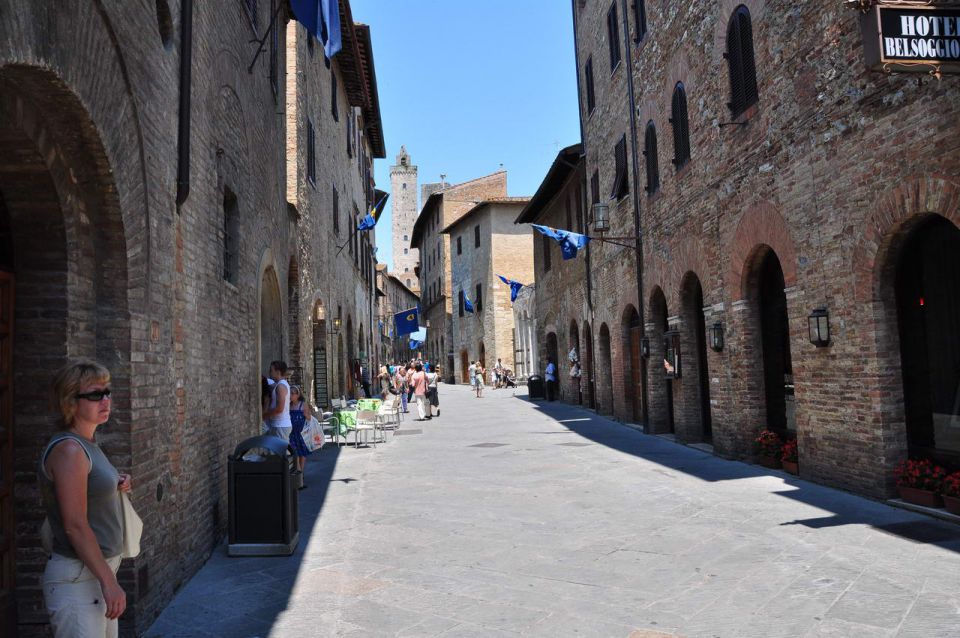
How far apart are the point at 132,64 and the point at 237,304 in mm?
3417

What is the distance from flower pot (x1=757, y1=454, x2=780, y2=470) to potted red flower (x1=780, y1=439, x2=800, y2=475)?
0.20 metres

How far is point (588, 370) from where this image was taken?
21984 millimetres

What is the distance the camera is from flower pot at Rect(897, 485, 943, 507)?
22.1 ft

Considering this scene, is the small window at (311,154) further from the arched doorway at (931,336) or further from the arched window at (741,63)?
the arched doorway at (931,336)

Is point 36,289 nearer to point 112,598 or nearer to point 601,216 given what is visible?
point 112,598

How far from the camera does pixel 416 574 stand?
5605mm

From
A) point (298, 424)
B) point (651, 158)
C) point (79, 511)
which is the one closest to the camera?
point (79, 511)

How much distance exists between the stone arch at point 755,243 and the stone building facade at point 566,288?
8.74 meters

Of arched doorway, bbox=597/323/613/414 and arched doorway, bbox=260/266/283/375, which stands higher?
arched doorway, bbox=260/266/283/375

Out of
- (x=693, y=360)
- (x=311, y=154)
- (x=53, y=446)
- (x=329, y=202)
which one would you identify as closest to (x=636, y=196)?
(x=693, y=360)

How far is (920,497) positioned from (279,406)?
645 cm

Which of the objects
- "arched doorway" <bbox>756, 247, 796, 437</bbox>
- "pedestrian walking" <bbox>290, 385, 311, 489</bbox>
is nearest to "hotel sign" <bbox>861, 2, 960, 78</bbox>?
"arched doorway" <bbox>756, 247, 796, 437</bbox>

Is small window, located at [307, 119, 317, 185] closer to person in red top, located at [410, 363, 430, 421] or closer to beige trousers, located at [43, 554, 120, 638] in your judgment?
person in red top, located at [410, 363, 430, 421]

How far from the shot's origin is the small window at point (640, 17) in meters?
14.4
